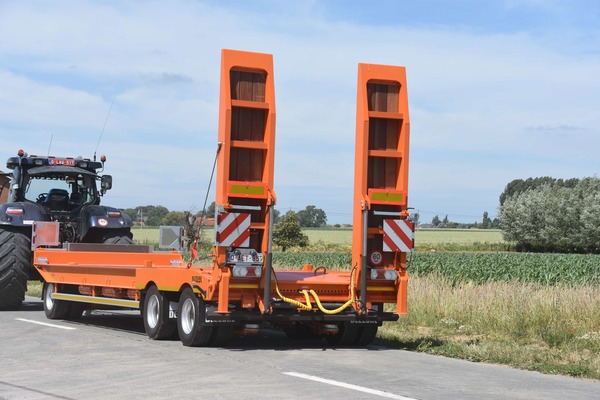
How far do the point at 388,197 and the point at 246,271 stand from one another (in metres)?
2.23

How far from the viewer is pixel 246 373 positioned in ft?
32.8

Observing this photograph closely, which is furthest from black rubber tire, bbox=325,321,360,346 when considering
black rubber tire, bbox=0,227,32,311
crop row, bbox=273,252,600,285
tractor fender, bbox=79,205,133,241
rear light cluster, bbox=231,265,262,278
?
crop row, bbox=273,252,600,285

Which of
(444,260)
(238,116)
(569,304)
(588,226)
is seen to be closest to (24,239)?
→ (238,116)

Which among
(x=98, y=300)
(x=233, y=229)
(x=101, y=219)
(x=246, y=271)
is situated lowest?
(x=98, y=300)

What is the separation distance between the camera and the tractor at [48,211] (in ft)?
59.3

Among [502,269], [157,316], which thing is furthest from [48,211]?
[502,269]

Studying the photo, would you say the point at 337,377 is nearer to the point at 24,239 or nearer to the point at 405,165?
the point at 405,165

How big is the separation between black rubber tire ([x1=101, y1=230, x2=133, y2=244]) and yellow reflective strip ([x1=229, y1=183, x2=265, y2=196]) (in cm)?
721

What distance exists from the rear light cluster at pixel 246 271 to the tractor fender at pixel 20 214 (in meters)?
7.74

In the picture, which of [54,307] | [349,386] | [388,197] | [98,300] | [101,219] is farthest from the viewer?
[101,219]

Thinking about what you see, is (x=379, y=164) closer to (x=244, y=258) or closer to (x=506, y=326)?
(x=244, y=258)

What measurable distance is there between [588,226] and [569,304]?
3244 inches

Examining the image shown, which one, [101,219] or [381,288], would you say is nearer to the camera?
[381,288]

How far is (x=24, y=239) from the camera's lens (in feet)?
60.2
